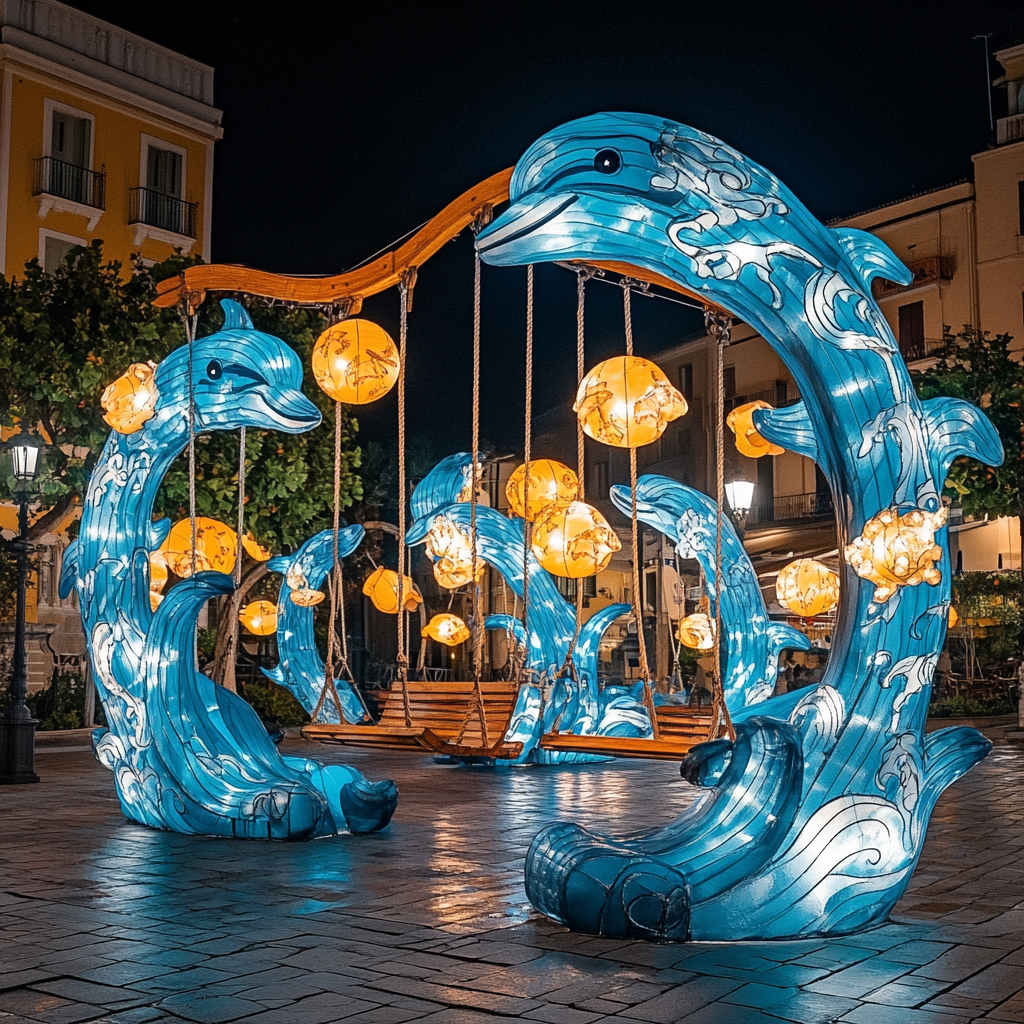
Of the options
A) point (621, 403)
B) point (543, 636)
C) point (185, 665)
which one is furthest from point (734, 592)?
point (185, 665)

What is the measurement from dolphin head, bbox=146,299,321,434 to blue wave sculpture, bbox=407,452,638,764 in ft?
19.4

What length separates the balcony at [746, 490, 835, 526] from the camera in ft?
98.4

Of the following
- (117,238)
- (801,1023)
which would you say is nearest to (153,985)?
(801,1023)

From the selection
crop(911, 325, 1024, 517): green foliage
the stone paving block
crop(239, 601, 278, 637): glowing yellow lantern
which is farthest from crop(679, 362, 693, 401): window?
the stone paving block

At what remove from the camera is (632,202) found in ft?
20.2

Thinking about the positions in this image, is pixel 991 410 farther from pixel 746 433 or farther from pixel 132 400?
pixel 132 400

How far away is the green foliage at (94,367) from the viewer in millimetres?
16156

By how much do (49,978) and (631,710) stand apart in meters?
11.5

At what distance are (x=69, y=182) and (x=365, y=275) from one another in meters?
19.0

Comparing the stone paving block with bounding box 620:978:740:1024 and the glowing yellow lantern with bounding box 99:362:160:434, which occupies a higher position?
the glowing yellow lantern with bounding box 99:362:160:434

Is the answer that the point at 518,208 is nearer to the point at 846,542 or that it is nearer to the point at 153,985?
the point at 846,542

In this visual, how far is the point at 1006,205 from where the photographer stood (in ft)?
91.8

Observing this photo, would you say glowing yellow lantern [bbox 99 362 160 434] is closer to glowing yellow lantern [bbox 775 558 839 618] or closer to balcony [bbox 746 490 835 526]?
glowing yellow lantern [bbox 775 558 839 618]

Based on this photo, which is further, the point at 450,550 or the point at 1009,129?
the point at 1009,129
